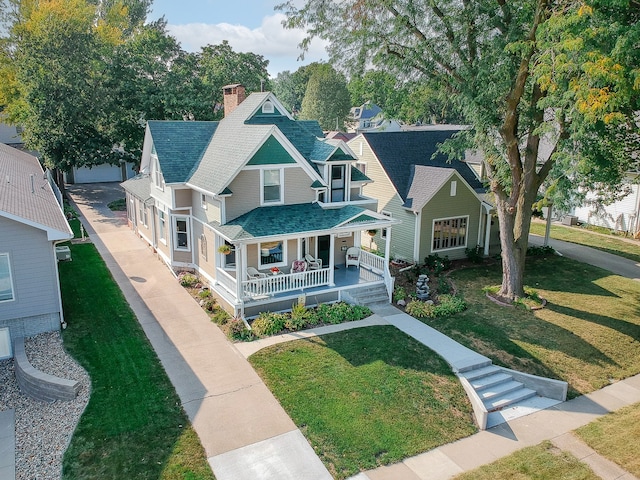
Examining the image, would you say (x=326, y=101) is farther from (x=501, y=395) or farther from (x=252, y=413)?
(x=252, y=413)

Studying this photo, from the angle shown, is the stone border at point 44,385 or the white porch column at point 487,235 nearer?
the stone border at point 44,385

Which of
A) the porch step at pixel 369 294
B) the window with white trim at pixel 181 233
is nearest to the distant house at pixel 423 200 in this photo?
the porch step at pixel 369 294

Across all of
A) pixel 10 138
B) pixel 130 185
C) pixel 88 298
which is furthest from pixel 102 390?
pixel 10 138

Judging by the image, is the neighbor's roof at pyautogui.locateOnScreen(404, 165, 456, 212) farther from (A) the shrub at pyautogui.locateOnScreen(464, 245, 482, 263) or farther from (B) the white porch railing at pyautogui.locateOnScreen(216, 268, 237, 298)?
(B) the white porch railing at pyautogui.locateOnScreen(216, 268, 237, 298)

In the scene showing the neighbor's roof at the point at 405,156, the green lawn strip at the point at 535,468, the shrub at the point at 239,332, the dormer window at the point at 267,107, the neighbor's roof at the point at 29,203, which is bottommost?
the green lawn strip at the point at 535,468

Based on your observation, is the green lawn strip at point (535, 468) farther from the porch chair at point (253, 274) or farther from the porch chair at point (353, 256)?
the porch chair at point (353, 256)

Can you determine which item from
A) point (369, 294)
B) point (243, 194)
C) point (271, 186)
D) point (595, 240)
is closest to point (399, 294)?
point (369, 294)

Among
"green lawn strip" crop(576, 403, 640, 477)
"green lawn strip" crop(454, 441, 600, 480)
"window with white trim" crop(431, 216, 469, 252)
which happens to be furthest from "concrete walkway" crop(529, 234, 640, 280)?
"green lawn strip" crop(454, 441, 600, 480)
